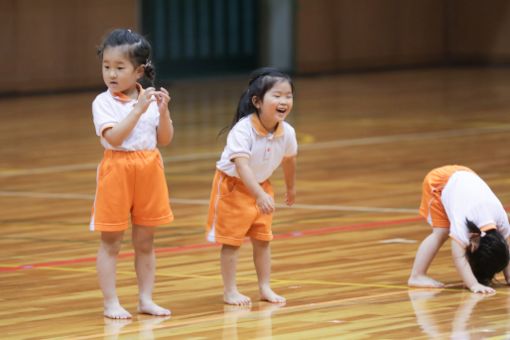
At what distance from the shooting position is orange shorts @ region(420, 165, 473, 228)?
20.5 ft

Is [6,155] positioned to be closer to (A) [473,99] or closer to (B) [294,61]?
(A) [473,99]

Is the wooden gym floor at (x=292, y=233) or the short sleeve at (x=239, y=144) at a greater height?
the short sleeve at (x=239, y=144)

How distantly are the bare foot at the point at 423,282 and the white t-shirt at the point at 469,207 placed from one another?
0.76 feet

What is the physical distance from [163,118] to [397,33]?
743 inches

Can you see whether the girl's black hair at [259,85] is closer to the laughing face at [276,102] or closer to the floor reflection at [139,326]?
the laughing face at [276,102]

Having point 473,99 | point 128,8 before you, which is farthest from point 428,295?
point 128,8

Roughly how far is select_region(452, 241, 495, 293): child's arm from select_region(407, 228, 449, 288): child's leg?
0.17 m

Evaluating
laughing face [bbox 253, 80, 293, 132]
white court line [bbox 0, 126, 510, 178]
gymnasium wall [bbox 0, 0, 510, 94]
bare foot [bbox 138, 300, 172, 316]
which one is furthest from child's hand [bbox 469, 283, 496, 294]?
gymnasium wall [bbox 0, 0, 510, 94]

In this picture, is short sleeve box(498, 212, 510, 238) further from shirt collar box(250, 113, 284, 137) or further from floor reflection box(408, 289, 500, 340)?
shirt collar box(250, 113, 284, 137)

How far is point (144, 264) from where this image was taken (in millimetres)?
5574

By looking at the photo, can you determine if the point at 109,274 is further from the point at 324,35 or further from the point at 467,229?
the point at 324,35

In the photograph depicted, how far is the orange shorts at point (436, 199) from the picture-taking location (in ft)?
20.5

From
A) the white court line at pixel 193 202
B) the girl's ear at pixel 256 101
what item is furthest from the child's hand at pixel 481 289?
the white court line at pixel 193 202

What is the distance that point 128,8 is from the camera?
20.3m
